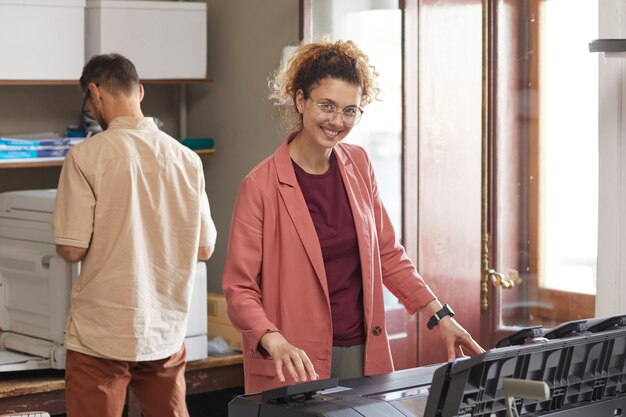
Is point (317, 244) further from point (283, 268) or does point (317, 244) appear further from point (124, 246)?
point (124, 246)

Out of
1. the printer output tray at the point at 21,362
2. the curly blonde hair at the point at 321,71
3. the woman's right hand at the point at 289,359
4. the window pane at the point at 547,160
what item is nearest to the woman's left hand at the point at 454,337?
the woman's right hand at the point at 289,359

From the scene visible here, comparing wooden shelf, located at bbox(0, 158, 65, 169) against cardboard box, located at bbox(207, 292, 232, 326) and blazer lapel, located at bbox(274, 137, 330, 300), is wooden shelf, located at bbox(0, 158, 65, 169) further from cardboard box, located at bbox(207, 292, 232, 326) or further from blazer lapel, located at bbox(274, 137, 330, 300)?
blazer lapel, located at bbox(274, 137, 330, 300)

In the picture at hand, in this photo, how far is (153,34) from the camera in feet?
13.6

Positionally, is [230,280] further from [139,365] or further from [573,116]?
[573,116]

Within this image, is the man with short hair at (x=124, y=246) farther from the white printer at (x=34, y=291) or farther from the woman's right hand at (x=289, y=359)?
the woman's right hand at (x=289, y=359)

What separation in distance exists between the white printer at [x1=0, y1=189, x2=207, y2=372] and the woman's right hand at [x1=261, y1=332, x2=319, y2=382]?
66.8 inches

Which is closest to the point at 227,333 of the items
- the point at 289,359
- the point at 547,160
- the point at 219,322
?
the point at 219,322

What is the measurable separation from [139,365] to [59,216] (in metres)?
0.51

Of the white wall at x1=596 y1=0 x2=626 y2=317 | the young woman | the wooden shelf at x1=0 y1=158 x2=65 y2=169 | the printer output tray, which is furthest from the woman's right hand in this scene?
the wooden shelf at x1=0 y1=158 x2=65 y2=169

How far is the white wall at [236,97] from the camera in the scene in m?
4.11

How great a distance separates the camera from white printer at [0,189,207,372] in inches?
140

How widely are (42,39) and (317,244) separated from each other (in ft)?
6.82

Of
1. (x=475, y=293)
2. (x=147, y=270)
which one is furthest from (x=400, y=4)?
(x=147, y=270)

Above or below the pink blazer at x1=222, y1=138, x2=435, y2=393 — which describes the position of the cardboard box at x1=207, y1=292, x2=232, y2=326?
below
